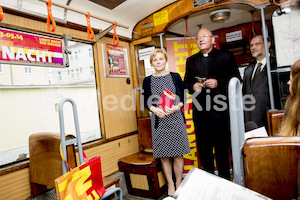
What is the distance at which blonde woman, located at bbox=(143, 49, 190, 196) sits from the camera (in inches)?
96.7

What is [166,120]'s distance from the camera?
2467 millimetres

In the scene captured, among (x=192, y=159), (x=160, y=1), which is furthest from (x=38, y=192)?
(x=160, y=1)

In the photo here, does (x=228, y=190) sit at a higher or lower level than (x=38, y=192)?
higher

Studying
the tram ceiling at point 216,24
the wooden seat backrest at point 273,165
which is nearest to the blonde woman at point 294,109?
the wooden seat backrest at point 273,165

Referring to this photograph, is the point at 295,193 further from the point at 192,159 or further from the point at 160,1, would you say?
the point at 160,1

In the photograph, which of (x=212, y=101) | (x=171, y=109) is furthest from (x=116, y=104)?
(x=212, y=101)

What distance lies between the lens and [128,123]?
3395 mm

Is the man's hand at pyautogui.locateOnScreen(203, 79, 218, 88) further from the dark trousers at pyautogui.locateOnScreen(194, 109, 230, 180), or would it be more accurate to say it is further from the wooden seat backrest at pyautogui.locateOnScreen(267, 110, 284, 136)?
the wooden seat backrest at pyautogui.locateOnScreen(267, 110, 284, 136)

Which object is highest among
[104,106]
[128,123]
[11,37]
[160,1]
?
[160,1]

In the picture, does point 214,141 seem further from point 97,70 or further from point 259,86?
point 97,70

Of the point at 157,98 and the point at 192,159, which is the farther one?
the point at 192,159

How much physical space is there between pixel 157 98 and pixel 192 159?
120 centimetres

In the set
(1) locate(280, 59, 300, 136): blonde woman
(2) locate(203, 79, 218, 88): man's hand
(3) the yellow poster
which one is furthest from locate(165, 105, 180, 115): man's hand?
(3) the yellow poster

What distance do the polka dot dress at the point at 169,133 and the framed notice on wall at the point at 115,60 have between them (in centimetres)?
94
